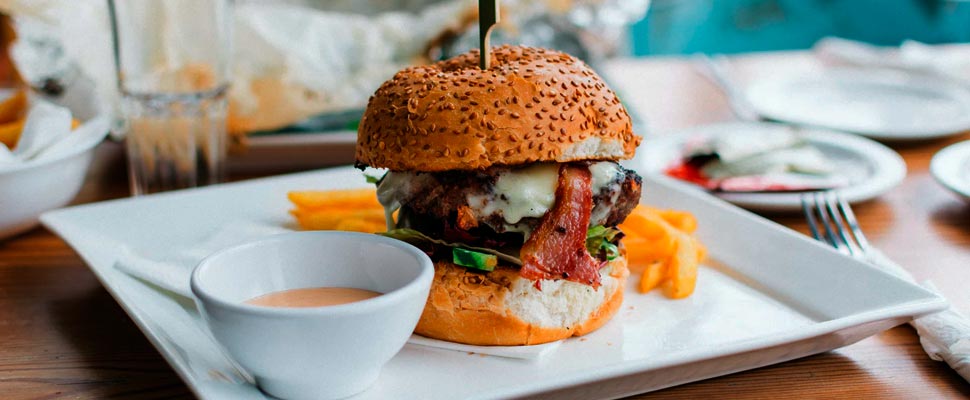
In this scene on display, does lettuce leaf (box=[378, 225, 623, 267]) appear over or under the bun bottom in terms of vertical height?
over

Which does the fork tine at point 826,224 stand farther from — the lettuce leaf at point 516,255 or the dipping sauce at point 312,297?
the dipping sauce at point 312,297

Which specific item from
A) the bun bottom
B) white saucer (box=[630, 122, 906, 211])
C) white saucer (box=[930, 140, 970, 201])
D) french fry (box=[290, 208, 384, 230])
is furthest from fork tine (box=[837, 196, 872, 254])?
french fry (box=[290, 208, 384, 230])

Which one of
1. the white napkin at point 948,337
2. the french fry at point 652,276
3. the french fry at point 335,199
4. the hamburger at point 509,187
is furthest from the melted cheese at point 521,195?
the white napkin at point 948,337

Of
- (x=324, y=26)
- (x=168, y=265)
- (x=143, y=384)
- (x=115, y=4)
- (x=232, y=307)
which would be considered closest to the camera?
(x=232, y=307)

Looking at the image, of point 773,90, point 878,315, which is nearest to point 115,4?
point 878,315

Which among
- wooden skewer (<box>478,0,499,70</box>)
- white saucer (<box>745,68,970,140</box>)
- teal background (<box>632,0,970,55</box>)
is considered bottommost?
teal background (<box>632,0,970,55</box>)

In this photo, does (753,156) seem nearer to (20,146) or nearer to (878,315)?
(878,315)

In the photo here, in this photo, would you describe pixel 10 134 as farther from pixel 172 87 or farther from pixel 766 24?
pixel 766 24

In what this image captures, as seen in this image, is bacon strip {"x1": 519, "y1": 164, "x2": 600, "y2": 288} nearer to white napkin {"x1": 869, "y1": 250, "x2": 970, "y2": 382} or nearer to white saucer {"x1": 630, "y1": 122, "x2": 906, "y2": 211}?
white napkin {"x1": 869, "y1": 250, "x2": 970, "y2": 382}
